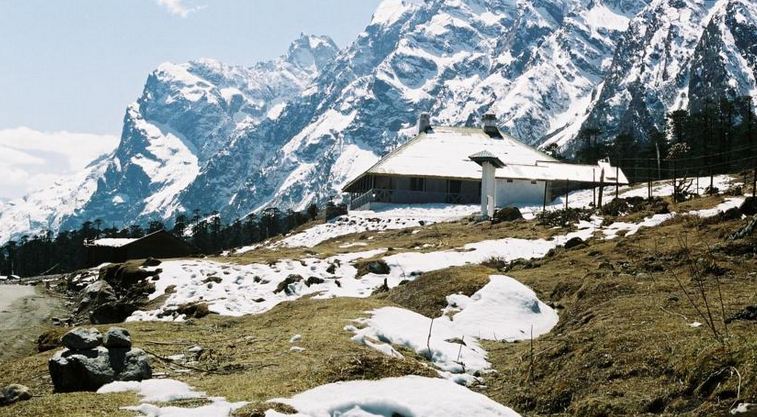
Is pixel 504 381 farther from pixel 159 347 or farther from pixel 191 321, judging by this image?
pixel 191 321

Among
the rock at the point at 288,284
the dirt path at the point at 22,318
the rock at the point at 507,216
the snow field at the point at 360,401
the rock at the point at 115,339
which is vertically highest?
the rock at the point at 507,216

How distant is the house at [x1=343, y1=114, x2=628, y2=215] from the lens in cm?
6750

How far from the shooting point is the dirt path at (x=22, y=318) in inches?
1097

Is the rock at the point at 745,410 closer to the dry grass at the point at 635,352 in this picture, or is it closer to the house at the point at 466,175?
the dry grass at the point at 635,352

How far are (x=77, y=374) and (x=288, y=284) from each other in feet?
59.2

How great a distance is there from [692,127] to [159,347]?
4655 inches

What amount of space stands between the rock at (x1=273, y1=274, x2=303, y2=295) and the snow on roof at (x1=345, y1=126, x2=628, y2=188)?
1483 inches

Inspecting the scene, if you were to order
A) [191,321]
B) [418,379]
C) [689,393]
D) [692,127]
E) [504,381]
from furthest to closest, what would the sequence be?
[692,127] < [191,321] < [504,381] < [418,379] < [689,393]

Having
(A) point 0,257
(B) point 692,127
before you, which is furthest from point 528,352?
(A) point 0,257

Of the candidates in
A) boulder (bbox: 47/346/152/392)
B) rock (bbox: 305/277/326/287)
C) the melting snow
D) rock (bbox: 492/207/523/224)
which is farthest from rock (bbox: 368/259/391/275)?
the melting snow

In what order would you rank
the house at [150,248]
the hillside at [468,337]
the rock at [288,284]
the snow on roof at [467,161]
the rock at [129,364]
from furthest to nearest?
the snow on roof at [467,161]
the house at [150,248]
the rock at [288,284]
the rock at [129,364]
the hillside at [468,337]

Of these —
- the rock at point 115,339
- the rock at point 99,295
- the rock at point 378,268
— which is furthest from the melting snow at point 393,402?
the rock at point 99,295

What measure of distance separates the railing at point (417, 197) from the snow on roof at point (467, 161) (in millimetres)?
2213

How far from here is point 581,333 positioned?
15266 millimetres
